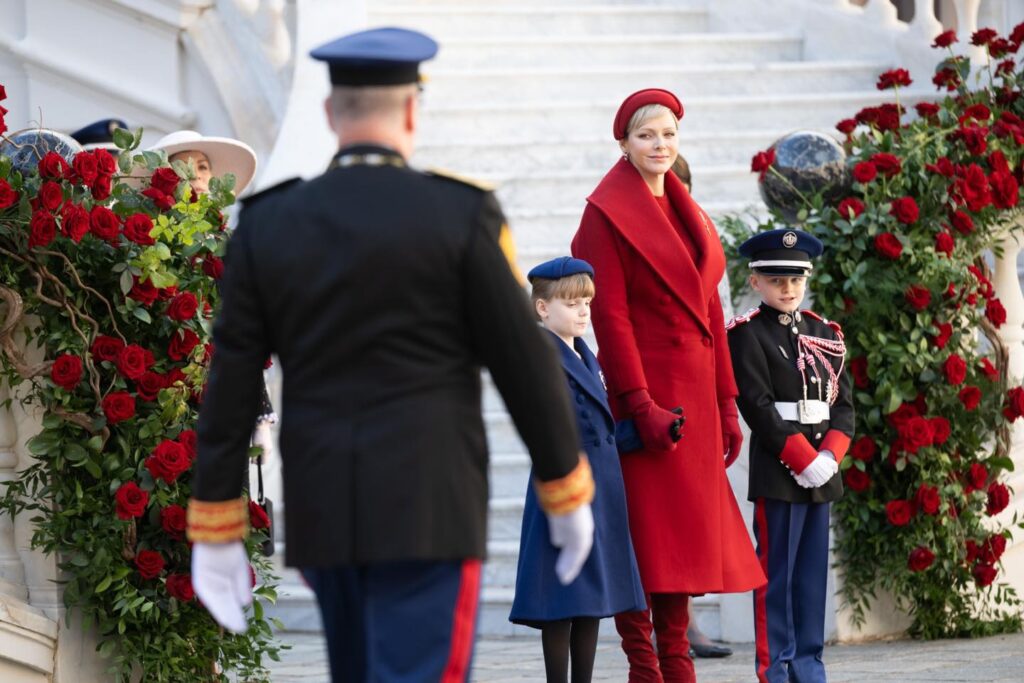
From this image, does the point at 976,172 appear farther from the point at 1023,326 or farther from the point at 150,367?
the point at 150,367

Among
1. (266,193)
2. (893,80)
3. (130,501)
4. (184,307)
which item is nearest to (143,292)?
(184,307)

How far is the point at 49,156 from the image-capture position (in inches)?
207

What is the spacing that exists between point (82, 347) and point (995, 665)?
3.16m

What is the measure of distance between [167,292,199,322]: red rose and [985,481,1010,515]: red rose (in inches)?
126

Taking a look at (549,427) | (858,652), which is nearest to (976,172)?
(858,652)

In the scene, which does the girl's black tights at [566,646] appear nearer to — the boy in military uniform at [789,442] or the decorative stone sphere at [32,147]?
the boy in military uniform at [789,442]

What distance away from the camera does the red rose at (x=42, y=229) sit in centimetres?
509

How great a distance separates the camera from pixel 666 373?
5258mm

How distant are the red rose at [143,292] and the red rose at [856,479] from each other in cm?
272

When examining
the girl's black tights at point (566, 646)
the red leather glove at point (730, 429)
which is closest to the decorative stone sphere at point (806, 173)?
the red leather glove at point (730, 429)

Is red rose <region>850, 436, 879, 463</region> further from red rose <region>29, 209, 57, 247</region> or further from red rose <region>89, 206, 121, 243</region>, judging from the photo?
red rose <region>29, 209, 57, 247</region>

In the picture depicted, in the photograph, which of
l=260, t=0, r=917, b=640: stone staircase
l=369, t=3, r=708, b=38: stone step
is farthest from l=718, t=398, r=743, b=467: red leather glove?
l=369, t=3, r=708, b=38: stone step

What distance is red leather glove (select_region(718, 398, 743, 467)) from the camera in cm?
542

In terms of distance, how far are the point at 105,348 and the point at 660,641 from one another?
1.78 metres
